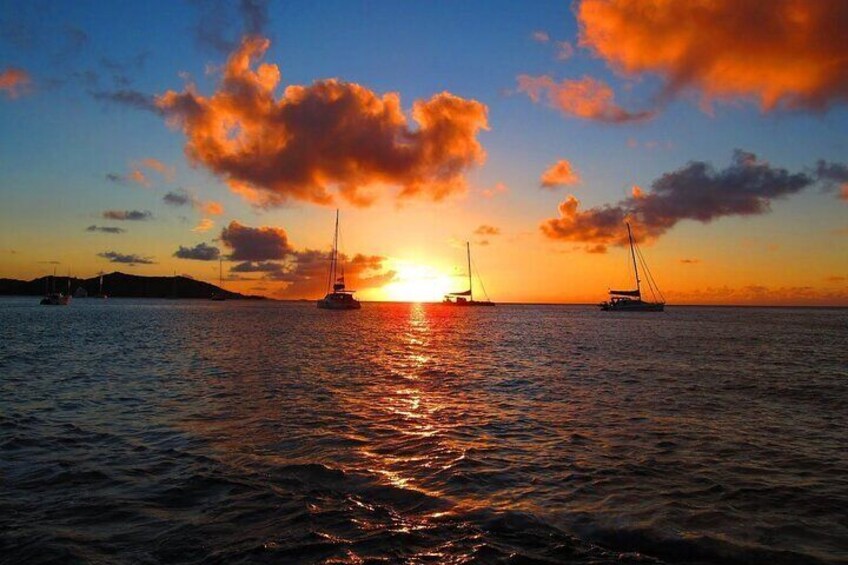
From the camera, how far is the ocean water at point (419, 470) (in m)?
9.31

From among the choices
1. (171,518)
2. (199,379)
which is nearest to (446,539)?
(171,518)

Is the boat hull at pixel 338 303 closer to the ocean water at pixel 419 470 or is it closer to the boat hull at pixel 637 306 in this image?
the boat hull at pixel 637 306

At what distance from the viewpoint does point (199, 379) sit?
30797mm

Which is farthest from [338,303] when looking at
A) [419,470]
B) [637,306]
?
[419,470]

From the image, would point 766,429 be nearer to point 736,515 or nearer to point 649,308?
point 736,515

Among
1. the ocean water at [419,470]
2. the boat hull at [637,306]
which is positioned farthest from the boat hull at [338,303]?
the ocean water at [419,470]

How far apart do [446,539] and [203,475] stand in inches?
272

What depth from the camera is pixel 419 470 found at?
1388cm

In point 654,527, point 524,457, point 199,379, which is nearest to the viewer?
point 654,527

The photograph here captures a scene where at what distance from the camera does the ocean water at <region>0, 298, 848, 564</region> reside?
9.31 meters

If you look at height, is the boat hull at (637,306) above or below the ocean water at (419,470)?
above

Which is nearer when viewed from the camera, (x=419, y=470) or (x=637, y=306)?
(x=419, y=470)

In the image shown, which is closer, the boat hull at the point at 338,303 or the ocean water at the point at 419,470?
the ocean water at the point at 419,470

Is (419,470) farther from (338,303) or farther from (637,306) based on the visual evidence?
(637,306)
